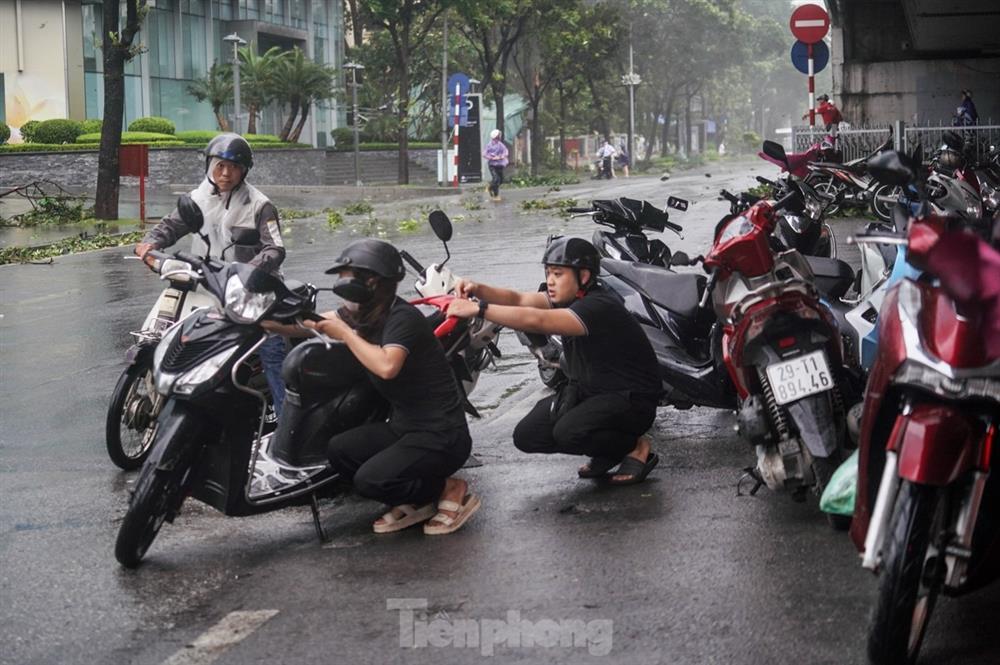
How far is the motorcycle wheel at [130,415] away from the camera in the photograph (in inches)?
292

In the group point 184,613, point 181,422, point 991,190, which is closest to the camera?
point 184,613

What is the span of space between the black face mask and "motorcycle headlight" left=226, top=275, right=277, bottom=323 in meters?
0.25

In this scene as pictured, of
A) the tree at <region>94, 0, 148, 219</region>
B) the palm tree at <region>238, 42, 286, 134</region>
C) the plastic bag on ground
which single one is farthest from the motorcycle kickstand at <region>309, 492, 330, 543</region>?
the palm tree at <region>238, 42, 286, 134</region>

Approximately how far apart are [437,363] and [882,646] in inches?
95.4

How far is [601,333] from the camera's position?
676 cm

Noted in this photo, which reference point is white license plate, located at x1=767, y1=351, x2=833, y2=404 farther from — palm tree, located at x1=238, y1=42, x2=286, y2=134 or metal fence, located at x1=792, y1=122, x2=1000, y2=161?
palm tree, located at x1=238, y1=42, x2=286, y2=134

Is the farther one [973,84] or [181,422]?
[973,84]

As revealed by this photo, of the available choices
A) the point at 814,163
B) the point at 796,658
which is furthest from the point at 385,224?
the point at 796,658

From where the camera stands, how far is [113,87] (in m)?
27.0

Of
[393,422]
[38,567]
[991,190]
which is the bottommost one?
[38,567]

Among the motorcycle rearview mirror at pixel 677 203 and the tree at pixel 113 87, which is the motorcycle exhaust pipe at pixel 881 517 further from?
the tree at pixel 113 87

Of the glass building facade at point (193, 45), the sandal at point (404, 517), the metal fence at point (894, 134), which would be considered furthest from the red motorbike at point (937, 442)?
the glass building facade at point (193, 45)

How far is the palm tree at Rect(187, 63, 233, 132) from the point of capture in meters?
47.8

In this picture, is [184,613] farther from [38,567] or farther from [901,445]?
[901,445]
